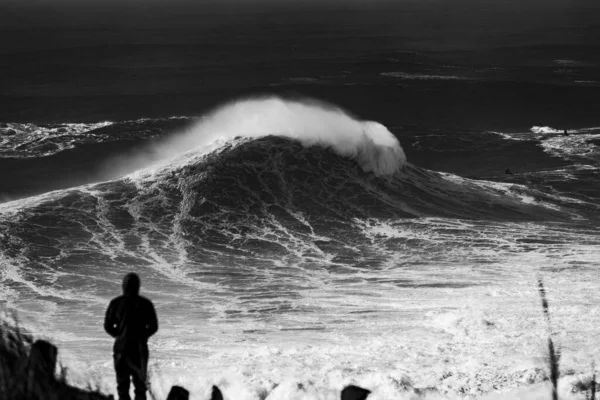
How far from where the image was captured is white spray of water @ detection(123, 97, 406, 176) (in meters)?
32.1

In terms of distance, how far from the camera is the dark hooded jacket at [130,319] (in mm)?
6637

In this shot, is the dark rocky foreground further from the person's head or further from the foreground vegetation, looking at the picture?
the person's head

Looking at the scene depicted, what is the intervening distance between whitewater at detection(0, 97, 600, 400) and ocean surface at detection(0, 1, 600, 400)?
0.07 m

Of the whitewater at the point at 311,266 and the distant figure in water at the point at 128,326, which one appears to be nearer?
the distant figure in water at the point at 128,326

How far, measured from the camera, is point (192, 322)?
654 inches

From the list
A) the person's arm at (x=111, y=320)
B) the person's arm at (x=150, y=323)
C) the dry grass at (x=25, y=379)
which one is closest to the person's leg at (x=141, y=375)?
the person's arm at (x=150, y=323)

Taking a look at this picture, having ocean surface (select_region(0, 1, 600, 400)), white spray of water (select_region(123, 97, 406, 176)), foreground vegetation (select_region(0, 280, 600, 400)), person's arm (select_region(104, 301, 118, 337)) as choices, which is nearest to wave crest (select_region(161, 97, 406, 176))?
white spray of water (select_region(123, 97, 406, 176))

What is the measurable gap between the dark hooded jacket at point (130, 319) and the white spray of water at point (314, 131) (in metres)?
24.3

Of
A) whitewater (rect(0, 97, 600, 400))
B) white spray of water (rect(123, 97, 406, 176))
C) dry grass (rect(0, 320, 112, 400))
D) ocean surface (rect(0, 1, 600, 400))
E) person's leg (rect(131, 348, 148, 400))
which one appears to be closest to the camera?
dry grass (rect(0, 320, 112, 400))

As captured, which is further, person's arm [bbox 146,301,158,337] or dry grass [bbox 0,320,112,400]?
person's arm [bbox 146,301,158,337]

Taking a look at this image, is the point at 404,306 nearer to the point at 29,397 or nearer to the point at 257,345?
the point at 257,345

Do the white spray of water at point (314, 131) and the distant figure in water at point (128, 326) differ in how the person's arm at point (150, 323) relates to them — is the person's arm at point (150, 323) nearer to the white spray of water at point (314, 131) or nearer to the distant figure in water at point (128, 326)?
the distant figure in water at point (128, 326)

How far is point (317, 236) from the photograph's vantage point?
24906 mm

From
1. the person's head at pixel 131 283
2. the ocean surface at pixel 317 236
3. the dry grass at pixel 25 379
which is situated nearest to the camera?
the dry grass at pixel 25 379
